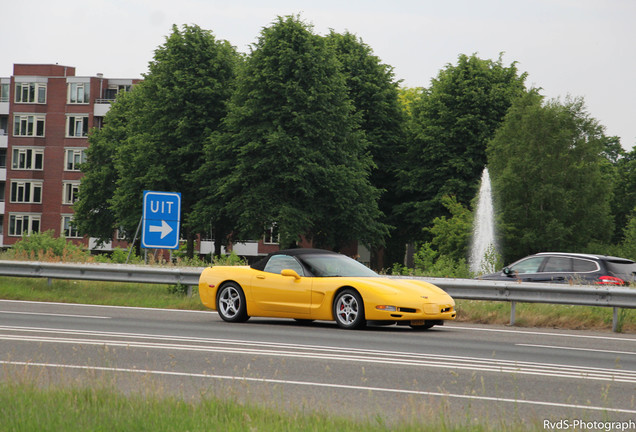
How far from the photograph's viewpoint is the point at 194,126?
54125mm

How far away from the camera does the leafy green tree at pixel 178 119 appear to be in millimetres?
53344

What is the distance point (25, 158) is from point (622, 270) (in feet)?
253

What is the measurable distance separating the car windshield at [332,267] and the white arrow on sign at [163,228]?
6910mm

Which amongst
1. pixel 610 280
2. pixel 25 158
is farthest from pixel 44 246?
pixel 25 158

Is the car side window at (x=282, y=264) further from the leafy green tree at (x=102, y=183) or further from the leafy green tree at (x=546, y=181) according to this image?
the leafy green tree at (x=102, y=183)

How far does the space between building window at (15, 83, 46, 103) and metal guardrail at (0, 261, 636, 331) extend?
2818 inches

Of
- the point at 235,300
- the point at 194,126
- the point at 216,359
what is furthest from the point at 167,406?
the point at 194,126

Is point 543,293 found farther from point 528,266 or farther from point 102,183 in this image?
point 102,183

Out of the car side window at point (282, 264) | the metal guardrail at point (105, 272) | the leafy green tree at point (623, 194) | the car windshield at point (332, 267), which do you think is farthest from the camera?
the leafy green tree at point (623, 194)

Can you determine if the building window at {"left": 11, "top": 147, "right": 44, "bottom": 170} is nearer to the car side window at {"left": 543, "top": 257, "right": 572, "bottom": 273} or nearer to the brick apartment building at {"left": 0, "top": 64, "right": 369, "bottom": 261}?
the brick apartment building at {"left": 0, "top": 64, "right": 369, "bottom": 261}

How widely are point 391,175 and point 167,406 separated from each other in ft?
179

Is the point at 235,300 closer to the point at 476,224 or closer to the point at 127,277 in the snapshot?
the point at 127,277

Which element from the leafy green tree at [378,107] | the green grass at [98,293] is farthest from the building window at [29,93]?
the green grass at [98,293]

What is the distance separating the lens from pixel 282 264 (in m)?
16.7
